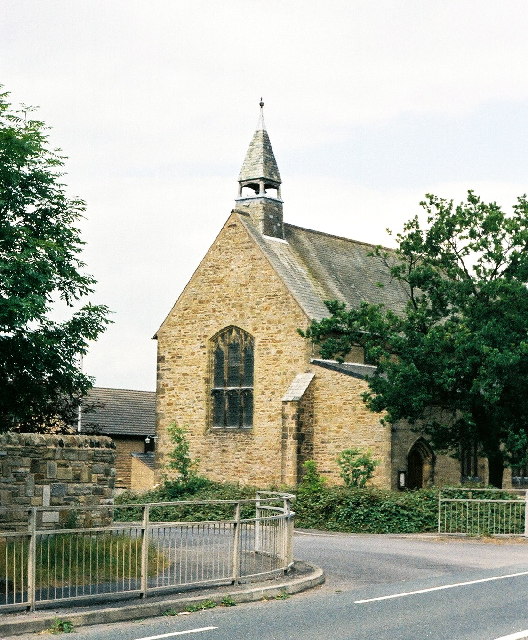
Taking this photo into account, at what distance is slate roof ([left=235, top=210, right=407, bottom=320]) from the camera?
134 ft

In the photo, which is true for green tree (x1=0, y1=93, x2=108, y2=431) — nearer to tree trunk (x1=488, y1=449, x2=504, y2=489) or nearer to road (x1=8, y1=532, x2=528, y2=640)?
road (x1=8, y1=532, x2=528, y2=640)

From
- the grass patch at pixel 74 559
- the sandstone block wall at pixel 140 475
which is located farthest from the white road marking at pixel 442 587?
the sandstone block wall at pixel 140 475

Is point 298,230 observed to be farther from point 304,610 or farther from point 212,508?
point 304,610

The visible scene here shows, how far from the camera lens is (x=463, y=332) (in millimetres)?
30531

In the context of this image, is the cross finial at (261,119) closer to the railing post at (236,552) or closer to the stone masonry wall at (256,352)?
the stone masonry wall at (256,352)

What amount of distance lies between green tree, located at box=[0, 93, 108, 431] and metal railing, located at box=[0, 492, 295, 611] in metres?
3.66

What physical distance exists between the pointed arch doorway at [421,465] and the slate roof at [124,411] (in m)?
18.6

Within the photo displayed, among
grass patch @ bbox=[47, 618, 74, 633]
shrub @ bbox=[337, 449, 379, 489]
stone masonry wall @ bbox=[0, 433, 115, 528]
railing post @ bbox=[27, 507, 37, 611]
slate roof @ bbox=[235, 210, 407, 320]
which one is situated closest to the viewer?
grass patch @ bbox=[47, 618, 74, 633]

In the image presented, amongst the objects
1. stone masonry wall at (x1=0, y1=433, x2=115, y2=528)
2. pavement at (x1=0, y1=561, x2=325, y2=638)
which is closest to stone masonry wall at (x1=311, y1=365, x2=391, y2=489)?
stone masonry wall at (x1=0, y1=433, x2=115, y2=528)

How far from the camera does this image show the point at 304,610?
1320 centimetres

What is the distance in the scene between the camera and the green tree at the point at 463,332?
30.6m

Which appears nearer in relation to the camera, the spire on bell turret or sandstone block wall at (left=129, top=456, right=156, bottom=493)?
the spire on bell turret

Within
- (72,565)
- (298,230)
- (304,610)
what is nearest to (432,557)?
(304,610)

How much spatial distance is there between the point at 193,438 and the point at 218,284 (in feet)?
20.8
